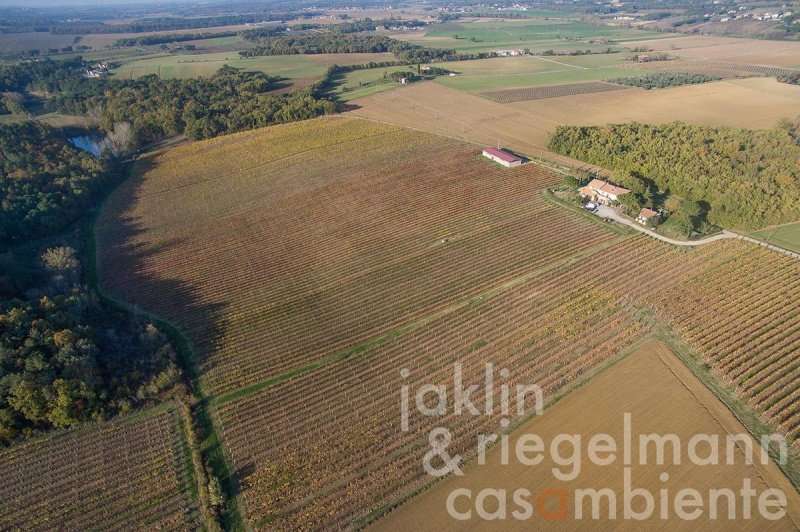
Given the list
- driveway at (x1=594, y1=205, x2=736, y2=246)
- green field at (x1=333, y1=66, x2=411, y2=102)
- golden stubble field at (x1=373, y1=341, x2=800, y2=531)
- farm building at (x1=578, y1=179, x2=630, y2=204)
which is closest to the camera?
golden stubble field at (x1=373, y1=341, x2=800, y2=531)

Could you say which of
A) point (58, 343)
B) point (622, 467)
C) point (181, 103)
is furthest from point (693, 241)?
point (181, 103)

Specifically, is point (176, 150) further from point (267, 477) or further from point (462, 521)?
point (462, 521)

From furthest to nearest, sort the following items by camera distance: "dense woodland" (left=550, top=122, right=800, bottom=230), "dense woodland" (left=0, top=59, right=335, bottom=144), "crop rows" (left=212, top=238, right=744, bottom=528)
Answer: "dense woodland" (left=0, top=59, right=335, bottom=144) → "dense woodland" (left=550, top=122, right=800, bottom=230) → "crop rows" (left=212, top=238, right=744, bottom=528)

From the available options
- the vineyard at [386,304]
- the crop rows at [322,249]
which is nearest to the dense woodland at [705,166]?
the vineyard at [386,304]

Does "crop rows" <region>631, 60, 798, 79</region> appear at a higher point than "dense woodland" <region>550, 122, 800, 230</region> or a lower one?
higher

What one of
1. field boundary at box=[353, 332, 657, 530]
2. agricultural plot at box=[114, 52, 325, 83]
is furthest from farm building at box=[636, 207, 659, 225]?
agricultural plot at box=[114, 52, 325, 83]

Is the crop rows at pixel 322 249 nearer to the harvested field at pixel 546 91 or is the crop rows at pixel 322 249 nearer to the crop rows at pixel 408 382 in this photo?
the crop rows at pixel 408 382

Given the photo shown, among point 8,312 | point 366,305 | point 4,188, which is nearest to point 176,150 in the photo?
point 4,188

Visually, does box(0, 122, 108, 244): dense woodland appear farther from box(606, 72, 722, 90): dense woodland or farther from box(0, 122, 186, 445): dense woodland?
box(606, 72, 722, 90): dense woodland
